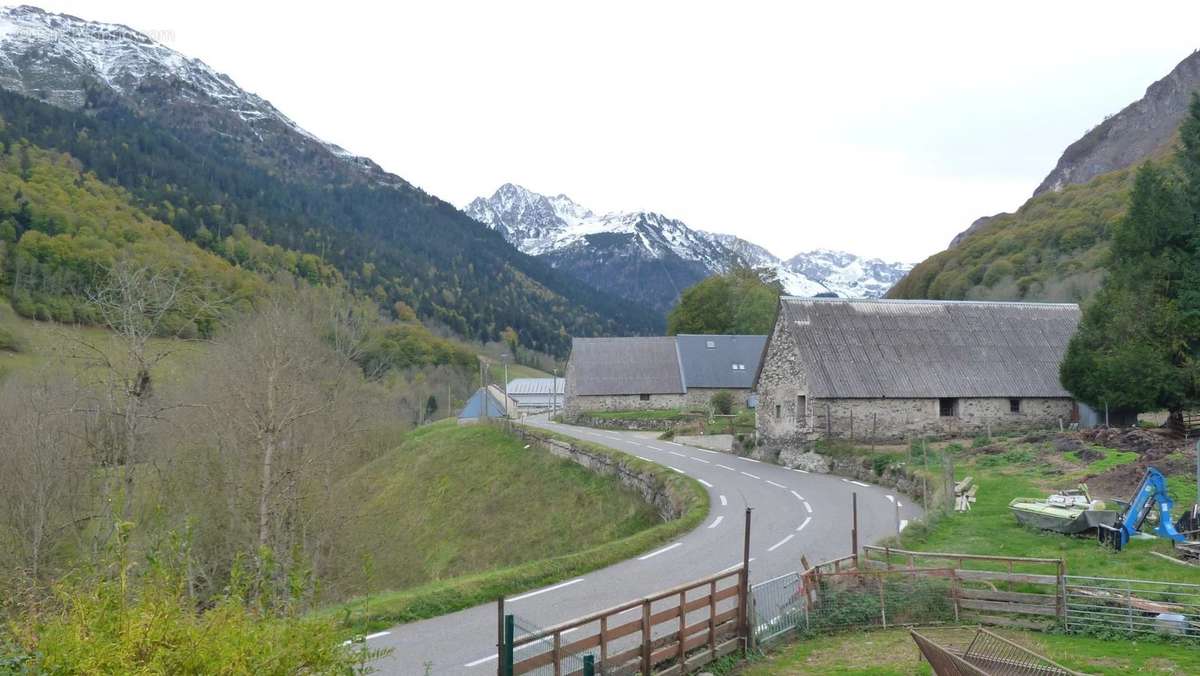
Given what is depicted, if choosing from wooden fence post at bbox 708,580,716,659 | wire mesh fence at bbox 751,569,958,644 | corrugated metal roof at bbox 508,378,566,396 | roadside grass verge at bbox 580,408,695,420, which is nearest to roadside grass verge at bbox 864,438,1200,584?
wire mesh fence at bbox 751,569,958,644

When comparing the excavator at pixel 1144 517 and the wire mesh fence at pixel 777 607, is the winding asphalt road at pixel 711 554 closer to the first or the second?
the wire mesh fence at pixel 777 607

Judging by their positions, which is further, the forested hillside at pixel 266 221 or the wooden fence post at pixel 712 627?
the forested hillside at pixel 266 221

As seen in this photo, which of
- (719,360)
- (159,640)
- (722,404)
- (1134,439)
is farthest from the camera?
(719,360)

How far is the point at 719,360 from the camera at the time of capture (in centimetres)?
6372

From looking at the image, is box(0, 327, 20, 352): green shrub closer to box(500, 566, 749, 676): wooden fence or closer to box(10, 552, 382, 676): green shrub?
box(500, 566, 749, 676): wooden fence

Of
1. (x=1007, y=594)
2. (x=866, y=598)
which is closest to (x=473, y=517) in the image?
(x=866, y=598)

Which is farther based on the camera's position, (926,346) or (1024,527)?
(926,346)

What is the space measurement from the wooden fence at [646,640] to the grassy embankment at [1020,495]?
24.1ft

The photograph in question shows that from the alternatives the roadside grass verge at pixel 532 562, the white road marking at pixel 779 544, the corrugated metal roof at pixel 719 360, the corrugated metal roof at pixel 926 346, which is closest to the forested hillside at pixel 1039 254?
the corrugated metal roof at pixel 719 360

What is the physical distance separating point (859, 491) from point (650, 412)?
3118 cm

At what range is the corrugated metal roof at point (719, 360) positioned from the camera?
62.2 m

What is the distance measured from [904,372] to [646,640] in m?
27.9

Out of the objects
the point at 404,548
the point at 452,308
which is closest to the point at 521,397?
the point at 404,548

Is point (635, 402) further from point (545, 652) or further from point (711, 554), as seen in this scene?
point (545, 652)
